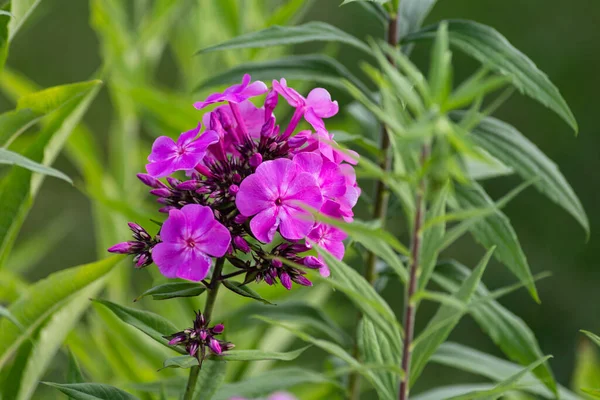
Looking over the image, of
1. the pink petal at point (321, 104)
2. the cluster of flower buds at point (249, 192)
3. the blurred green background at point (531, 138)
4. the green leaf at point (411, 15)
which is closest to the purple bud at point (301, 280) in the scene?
the cluster of flower buds at point (249, 192)

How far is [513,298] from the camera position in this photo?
88.6 inches

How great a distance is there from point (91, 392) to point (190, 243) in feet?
0.33

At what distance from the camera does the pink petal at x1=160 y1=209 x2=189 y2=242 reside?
0.39m

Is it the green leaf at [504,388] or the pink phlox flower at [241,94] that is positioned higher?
the pink phlox flower at [241,94]

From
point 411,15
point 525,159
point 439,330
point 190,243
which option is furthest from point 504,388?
point 411,15

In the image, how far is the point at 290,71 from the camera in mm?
629

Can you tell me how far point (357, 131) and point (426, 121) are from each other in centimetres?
58

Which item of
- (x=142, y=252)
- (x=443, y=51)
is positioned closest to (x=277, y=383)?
(x=142, y=252)

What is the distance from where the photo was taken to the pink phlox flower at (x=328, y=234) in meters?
0.41

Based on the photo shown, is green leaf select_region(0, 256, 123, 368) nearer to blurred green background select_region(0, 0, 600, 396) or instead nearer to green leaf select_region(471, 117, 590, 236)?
green leaf select_region(471, 117, 590, 236)

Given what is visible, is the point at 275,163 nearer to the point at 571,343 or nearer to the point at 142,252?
the point at 142,252

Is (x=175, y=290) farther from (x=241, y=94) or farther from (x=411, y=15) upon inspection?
(x=411, y=15)

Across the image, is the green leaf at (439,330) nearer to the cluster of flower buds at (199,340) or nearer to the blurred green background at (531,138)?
the cluster of flower buds at (199,340)

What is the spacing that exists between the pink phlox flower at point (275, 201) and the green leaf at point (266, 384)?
7.1 inches
